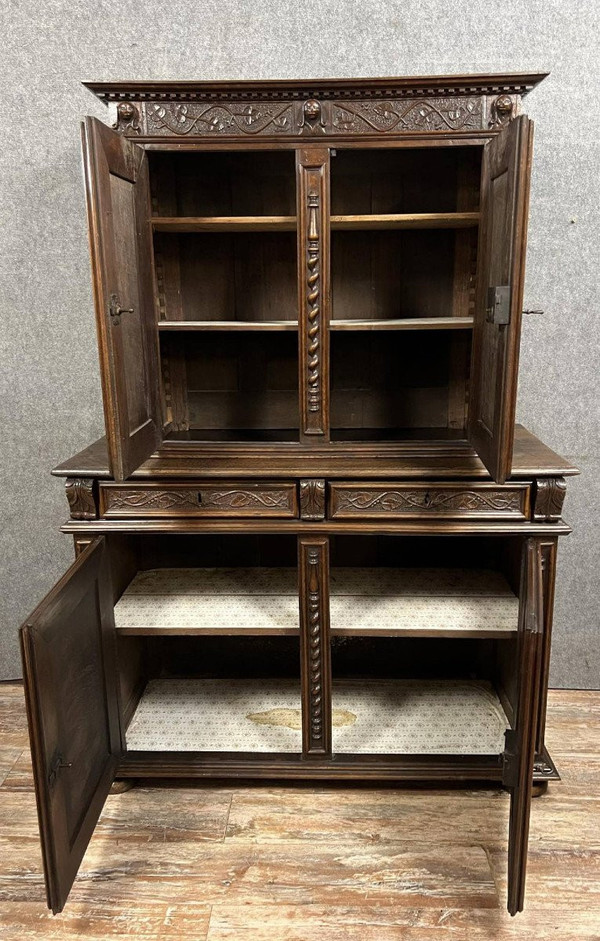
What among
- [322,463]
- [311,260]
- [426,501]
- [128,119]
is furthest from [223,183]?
[426,501]

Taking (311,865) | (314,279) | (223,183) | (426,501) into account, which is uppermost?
(223,183)

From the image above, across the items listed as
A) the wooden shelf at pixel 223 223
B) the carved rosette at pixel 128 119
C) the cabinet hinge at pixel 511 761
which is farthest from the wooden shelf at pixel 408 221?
the cabinet hinge at pixel 511 761

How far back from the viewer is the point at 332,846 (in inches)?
61.2

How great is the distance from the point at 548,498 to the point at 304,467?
0.54m

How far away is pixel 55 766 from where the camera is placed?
3.95ft

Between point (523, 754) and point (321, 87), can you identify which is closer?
point (523, 754)

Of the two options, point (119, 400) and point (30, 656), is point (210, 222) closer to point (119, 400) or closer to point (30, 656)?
point (119, 400)

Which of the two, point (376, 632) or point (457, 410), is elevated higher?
point (457, 410)

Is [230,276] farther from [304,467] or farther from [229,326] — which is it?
[304,467]

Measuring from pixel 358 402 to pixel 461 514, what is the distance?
1.69ft

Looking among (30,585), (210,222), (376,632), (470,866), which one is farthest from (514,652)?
(30,585)

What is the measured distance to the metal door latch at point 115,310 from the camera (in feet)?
4.31

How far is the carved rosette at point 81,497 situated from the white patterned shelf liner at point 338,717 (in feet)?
2.03

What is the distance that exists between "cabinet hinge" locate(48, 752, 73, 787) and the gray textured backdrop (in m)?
1.02
